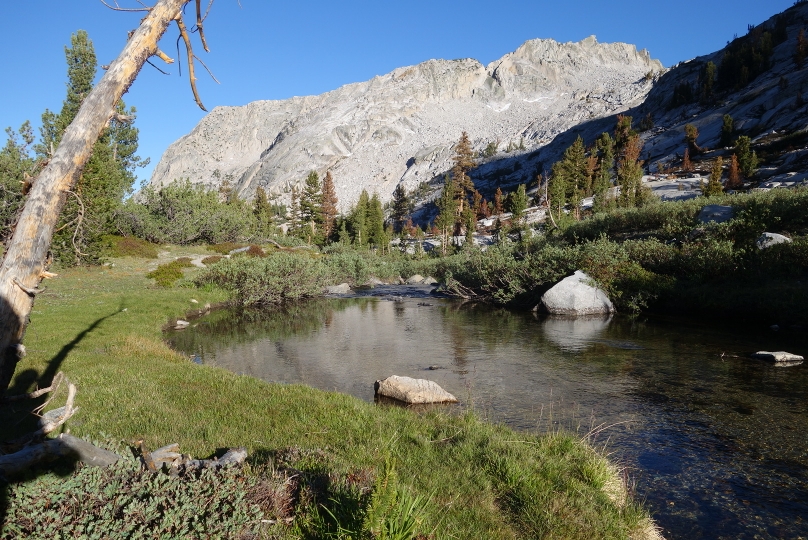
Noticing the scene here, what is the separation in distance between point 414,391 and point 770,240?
2325cm

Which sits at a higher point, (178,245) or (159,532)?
(178,245)

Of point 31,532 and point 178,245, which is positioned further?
point 178,245

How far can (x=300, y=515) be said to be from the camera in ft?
15.0

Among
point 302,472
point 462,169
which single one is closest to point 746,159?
point 462,169

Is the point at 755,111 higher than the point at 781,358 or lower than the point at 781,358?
higher

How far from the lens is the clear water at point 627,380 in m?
7.43

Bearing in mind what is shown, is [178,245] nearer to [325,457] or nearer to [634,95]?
[325,457]

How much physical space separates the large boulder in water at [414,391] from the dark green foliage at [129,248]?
124ft

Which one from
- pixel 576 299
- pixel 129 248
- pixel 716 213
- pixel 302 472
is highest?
pixel 716 213

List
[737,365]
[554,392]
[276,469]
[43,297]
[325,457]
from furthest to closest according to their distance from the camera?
[43,297]
[737,365]
[554,392]
[325,457]
[276,469]

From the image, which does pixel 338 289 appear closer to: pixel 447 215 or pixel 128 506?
pixel 447 215

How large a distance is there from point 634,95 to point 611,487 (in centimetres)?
21806

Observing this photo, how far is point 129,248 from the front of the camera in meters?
43.8

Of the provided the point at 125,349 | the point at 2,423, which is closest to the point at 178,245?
the point at 125,349
